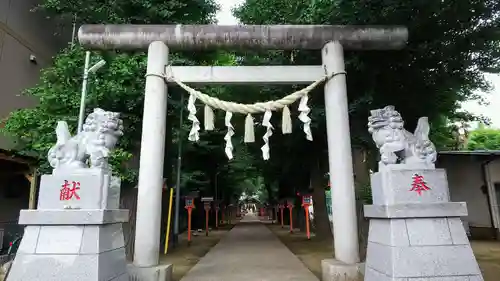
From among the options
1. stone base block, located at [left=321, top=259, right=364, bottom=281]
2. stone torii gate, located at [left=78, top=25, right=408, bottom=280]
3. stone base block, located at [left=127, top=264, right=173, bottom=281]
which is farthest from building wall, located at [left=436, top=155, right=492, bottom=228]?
stone base block, located at [left=127, top=264, right=173, bottom=281]

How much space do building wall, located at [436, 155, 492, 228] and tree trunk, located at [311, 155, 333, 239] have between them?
16.8ft

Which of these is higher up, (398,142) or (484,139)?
(484,139)

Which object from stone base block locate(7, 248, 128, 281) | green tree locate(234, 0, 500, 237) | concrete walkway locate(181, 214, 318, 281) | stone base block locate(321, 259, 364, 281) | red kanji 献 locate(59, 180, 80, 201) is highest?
green tree locate(234, 0, 500, 237)

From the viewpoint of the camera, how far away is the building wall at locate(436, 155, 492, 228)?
13.8 m

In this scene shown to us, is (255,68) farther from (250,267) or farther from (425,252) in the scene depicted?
(250,267)

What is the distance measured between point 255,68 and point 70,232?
14.5 feet

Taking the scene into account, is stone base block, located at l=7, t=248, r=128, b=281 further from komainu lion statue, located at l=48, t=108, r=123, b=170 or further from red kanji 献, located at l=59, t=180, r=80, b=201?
komainu lion statue, located at l=48, t=108, r=123, b=170

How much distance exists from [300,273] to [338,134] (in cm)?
323

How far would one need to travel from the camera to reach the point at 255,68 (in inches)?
267

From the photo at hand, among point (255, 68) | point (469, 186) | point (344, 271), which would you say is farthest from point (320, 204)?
point (255, 68)

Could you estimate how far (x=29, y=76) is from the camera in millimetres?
14000

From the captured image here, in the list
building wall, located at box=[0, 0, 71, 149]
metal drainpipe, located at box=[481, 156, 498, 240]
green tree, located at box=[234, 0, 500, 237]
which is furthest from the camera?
metal drainpipe, located at box=[481, 156, 498, 240]

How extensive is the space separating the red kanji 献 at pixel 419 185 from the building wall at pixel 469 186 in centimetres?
1119

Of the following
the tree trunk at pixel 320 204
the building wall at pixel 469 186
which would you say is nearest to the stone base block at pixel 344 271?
the tree trunk at pixel 320 204
